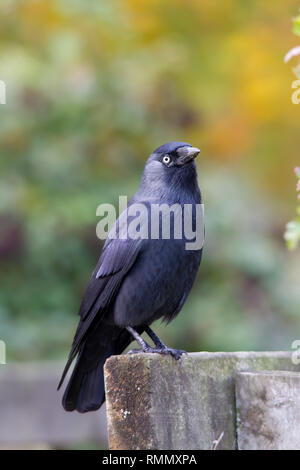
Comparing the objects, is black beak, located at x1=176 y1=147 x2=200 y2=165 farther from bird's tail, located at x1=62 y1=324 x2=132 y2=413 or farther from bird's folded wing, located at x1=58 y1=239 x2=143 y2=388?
bird's tail, located at x1=62 y1=324 x2=132 y2=413

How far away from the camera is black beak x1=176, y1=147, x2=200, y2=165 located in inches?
150

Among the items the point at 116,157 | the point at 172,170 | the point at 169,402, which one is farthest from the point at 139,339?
the point at 116,157

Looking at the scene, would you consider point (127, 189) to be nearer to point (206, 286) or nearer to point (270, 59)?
point (206, 286)

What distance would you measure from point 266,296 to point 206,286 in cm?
61

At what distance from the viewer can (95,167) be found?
7031 mm

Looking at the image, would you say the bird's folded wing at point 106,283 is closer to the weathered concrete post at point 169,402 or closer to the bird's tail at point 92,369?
the bird's tail at point 92,369

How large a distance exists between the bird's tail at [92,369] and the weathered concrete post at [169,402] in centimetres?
116

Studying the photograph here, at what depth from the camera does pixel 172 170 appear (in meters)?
3.85

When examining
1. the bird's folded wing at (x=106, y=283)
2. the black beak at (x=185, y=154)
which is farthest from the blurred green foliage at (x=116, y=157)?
the bird's folded wing at (x=106, y=283)

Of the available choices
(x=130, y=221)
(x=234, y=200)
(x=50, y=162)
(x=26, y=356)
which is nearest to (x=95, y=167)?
(x=50, y=162)

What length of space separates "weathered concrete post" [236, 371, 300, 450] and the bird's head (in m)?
1.48

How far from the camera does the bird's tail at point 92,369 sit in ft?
12.0

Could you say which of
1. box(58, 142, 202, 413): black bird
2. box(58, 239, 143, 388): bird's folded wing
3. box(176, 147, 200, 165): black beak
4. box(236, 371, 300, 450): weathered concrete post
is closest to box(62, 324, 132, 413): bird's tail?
box(58, 142, 202, 413): black bird

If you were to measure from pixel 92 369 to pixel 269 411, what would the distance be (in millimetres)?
1488
